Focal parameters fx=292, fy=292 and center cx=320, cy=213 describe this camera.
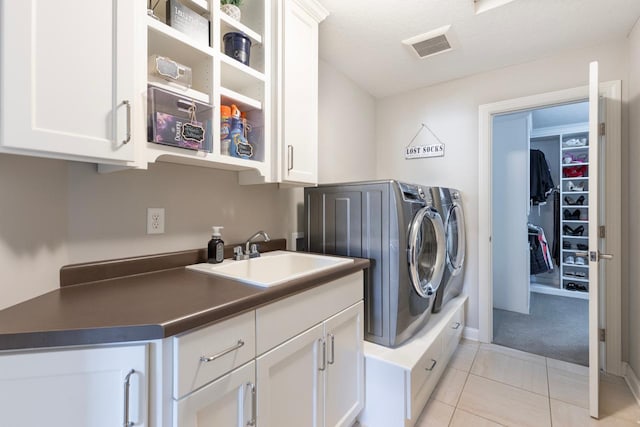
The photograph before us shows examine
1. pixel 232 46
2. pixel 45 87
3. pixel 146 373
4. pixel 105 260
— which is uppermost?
pixel 232 46

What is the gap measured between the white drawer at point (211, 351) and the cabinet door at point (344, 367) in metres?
0.47

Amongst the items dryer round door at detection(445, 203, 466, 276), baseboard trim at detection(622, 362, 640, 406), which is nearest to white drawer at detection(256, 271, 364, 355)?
dryer round door at detection(445, 203, 466, 276)

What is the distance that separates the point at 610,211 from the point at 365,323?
1.90 m

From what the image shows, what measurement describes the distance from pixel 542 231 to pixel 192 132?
15.4ft

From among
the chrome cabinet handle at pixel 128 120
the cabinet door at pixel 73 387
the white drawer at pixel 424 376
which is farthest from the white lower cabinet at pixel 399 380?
the chrome cabinet handle at pixel 128 120

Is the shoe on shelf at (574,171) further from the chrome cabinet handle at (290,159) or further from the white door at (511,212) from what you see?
the chrome cabinet handle at (290,159)

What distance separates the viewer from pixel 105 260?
118 cm

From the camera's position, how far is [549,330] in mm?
2834

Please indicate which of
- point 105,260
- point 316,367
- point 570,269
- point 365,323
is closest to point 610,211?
point 365,323

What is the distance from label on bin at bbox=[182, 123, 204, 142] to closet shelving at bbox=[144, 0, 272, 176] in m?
0.05

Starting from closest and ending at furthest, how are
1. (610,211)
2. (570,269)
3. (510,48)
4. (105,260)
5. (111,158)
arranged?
(111,158), (105,260), (610,211), (510,48), (570,269)

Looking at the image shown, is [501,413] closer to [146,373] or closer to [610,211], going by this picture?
[610,211]

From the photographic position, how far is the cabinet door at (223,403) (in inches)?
30.6

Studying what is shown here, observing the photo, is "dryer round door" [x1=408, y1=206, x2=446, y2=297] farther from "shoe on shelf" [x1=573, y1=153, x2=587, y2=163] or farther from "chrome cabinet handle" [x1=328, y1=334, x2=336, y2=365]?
"shoe on shelf" [x1=573, y1=153, x2=587, y2=163]
